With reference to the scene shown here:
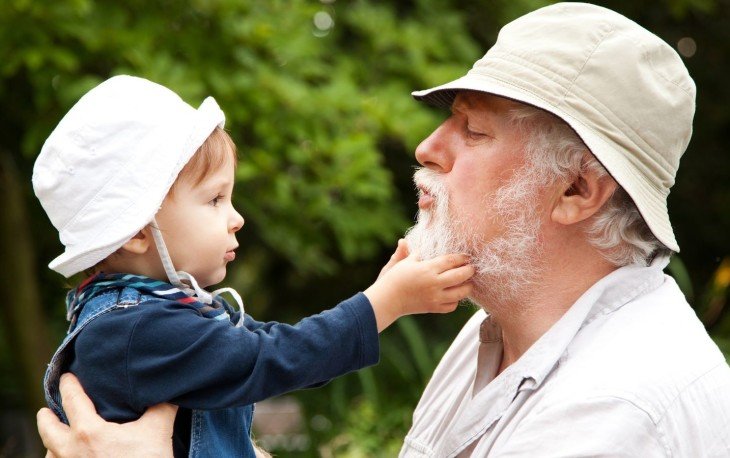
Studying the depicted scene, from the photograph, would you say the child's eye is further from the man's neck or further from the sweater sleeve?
the man's neck

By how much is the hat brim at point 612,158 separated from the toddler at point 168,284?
16.1 inches

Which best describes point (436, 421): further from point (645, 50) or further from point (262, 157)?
point (262, 157)

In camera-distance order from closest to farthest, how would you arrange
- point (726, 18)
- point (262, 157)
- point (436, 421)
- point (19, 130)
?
point (436, 421)
point (262, 157)
point (19, 130)
point (726, 18)

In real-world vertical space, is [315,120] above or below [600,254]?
below

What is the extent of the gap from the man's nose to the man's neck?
330mm

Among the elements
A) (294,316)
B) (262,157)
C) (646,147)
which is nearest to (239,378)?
(646,147)

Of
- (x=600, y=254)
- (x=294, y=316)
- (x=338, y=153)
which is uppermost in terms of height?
(x=600, y=254)

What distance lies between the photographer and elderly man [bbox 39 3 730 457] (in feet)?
6.47

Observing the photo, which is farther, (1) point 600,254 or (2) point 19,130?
(2) point 19,130

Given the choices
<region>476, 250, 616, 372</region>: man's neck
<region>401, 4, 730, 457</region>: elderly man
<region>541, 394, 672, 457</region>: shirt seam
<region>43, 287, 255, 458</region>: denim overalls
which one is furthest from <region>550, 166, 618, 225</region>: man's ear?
<region>43, 287, 255, 458</region>: denim overalls

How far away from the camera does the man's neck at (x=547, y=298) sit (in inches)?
90.7

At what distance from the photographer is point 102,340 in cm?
212

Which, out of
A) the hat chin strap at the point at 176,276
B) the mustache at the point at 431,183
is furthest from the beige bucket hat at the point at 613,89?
the hat chin strap at the point at 176,276

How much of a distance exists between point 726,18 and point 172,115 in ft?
18.7
